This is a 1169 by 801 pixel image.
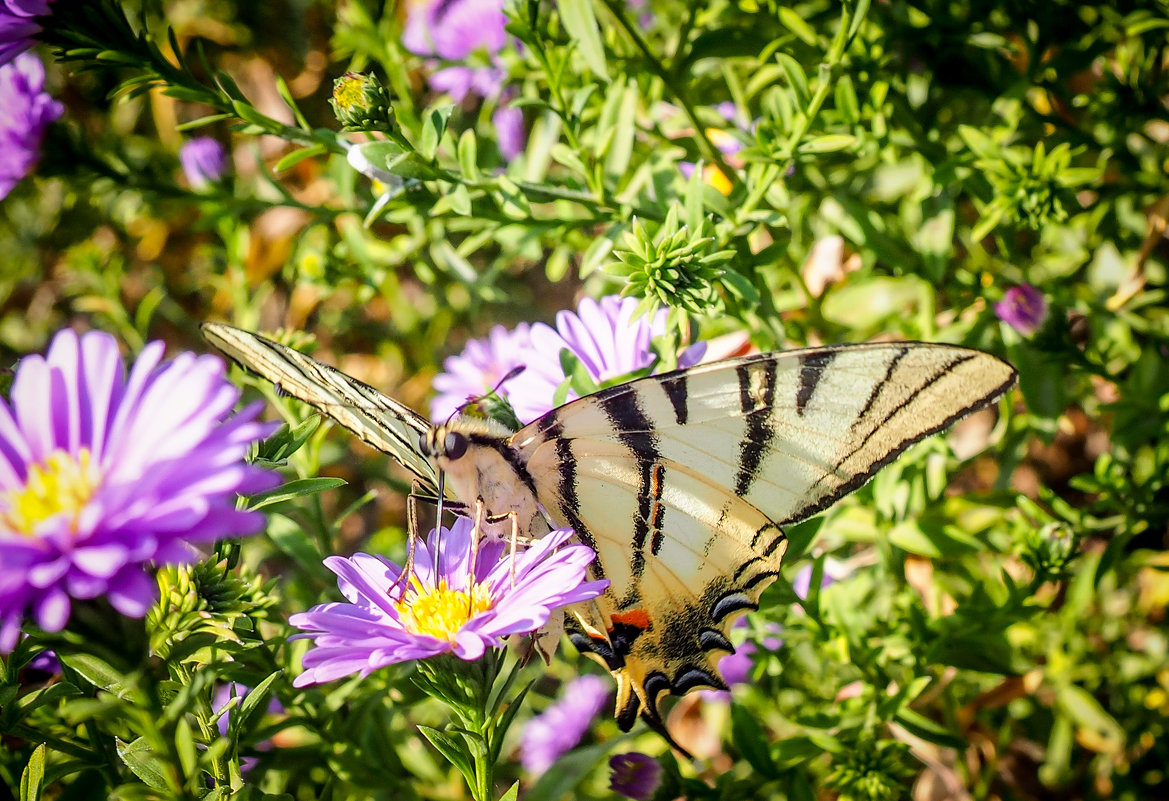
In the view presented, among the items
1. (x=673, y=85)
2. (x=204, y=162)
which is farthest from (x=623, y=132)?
(x=204, y=162)

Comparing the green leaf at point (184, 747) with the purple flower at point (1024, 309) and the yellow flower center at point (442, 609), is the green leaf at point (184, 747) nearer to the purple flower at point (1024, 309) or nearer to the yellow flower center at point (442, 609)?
the yellow flower center at point (442, 609)

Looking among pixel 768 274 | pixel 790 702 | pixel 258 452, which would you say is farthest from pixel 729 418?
pixel 790 702

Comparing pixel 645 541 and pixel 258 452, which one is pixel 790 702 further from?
pixel 258 452

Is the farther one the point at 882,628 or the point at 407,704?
the point at 882,628

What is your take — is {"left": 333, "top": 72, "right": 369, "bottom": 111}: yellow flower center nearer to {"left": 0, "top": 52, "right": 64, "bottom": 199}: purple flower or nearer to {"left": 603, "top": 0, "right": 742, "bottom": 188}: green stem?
{"left": 603, "top": 0, "right": 742, "bottom": 188}: green stem

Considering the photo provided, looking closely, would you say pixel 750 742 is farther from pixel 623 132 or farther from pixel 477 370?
pixel 623 132

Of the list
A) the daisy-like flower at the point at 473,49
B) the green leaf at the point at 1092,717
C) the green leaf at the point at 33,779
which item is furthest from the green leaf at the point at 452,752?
the daisy-like flower at the point at 473,49
